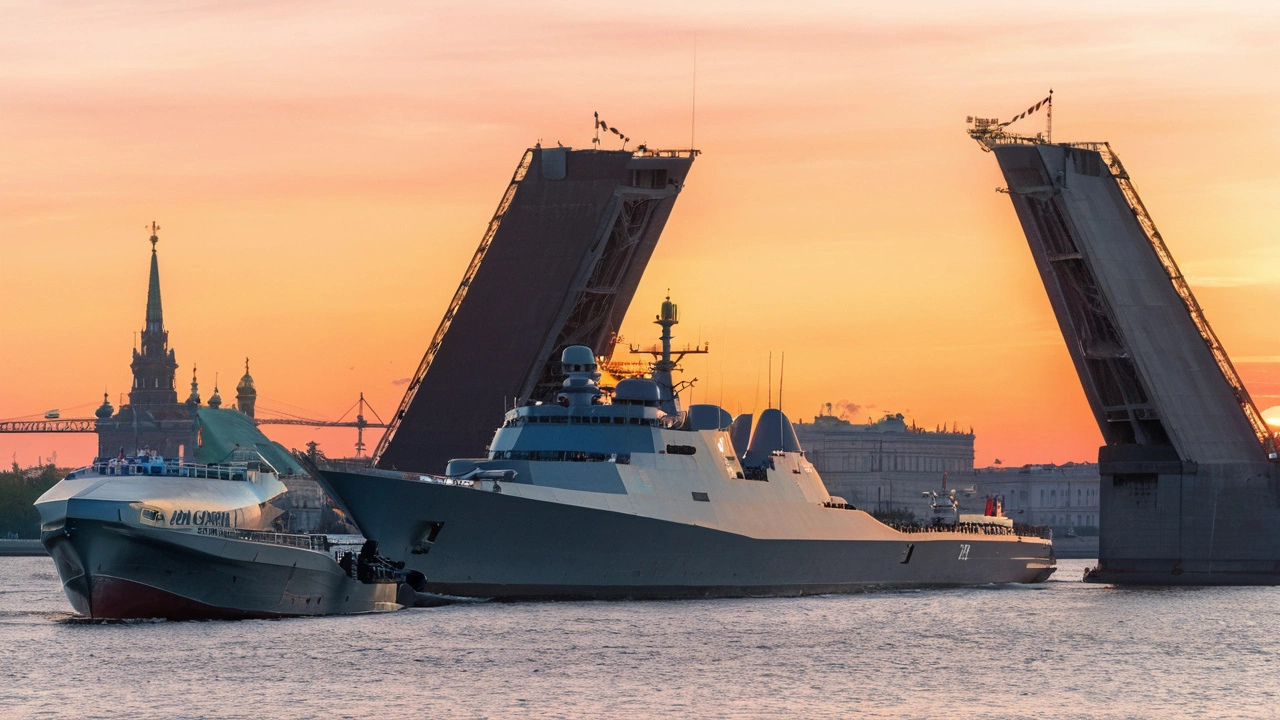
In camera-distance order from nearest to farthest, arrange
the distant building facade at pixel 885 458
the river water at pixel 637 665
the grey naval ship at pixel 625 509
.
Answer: the river water at pixel 637 665
the grey naval ship at pixel 625 509
the distant building facade at pixel 885 458

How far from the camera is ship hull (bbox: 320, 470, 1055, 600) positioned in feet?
143

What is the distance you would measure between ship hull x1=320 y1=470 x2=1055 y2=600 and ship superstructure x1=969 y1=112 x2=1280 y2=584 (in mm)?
15911

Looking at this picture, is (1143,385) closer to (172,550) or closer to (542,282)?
(542,282)

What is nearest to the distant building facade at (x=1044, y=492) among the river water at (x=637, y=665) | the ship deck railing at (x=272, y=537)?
the river water at (x=637, y=665)

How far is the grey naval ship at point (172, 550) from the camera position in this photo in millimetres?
37031

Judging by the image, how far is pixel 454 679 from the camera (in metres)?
31.8

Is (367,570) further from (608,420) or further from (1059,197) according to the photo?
(1059,197)

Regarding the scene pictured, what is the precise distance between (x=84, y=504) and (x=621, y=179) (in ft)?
90.8

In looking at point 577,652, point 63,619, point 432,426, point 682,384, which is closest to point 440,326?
point 432,426

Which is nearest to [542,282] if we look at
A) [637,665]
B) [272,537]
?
[272,537]

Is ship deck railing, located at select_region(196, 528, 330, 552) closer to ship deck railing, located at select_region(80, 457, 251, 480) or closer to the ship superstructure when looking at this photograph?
ship deck railing, located at select_region(80, 457, 251, 480)

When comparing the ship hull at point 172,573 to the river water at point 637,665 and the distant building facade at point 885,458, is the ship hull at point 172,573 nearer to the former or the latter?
the river water at point 637,665

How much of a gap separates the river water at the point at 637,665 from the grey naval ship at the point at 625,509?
1.25 m

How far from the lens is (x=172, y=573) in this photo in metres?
37.4
